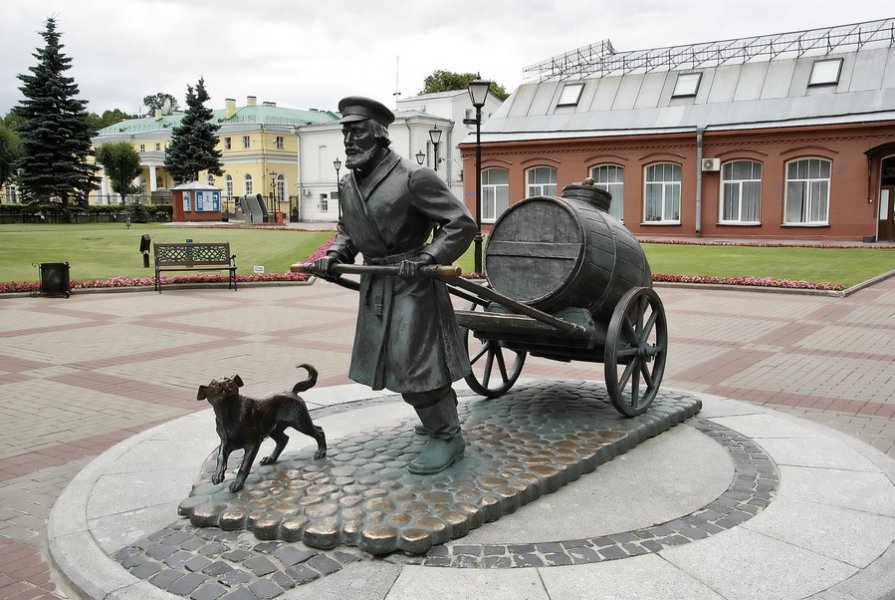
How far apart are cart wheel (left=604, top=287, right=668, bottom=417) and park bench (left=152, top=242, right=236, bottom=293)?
40.4 ft

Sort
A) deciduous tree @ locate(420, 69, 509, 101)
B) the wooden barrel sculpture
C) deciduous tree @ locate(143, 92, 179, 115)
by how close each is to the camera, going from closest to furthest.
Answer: the wooden barrel sculpture < deciduous tree @ locate(420, 69, 509, 101) < deciduous tree @ locate(143, 92, 179, 115)

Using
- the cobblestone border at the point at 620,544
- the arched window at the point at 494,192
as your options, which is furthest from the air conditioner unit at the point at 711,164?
the cobblestone border at the point at 620,544

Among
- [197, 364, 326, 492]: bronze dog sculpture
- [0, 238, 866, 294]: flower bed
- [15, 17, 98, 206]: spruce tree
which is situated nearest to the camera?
[197, 364, 326, 492]: bronze dog sculpture

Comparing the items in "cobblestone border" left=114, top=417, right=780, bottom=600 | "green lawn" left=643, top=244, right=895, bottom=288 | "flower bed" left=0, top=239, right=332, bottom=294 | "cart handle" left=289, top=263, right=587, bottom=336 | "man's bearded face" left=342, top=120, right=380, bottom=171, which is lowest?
"cobblestone border" left=114, top=417, right=780, bottom=600

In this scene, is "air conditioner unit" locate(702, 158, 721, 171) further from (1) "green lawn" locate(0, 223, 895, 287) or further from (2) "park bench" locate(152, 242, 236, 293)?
(2) "park bench" locate(152, 242, 236, 293)

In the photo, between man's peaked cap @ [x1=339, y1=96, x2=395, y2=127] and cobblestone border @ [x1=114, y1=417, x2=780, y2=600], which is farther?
man's peaked cap @ [x1=339, y1=96, x2=395, y2=127]

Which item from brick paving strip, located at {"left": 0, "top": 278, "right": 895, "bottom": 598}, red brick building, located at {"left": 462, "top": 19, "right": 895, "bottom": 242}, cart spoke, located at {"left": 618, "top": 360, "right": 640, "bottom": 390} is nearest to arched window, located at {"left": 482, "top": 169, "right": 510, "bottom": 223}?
red brick building, located at {"left": 462, "top": 19, "right": 895, "bottom": 242}

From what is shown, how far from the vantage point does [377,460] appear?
489 centimetres

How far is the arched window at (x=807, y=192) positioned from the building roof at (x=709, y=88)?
183 cm

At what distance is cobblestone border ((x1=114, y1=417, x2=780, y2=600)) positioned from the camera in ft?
11.6

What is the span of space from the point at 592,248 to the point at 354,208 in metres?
1.99

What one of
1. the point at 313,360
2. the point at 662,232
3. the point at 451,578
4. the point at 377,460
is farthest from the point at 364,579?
the point at 662,232

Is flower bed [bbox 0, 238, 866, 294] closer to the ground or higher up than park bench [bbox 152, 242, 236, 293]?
closer to the ground

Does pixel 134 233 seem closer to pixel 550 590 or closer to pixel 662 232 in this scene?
pixel 662 232
